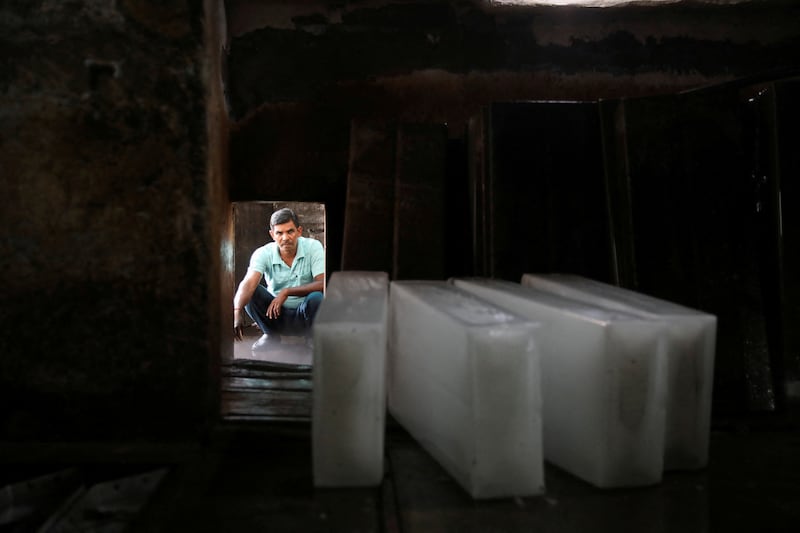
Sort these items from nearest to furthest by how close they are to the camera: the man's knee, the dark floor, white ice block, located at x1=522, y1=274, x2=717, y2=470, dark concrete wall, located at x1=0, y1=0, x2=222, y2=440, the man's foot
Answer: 1. the dark floor
2. white ice block, located at x1=522, y1=274, x2=717, y2=470
3. dark concrete wall, located at x1=0, y1=0, x2=222, y2=440
4. the man's foot
5. the man's knee

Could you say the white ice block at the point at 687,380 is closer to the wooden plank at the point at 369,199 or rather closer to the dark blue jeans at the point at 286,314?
the wooden plank at the point at 369,199

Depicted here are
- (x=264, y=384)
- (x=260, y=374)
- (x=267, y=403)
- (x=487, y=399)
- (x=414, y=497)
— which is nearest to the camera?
(x=487, y=399)

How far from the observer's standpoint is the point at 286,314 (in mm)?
5453

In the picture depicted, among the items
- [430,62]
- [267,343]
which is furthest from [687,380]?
[267,343]

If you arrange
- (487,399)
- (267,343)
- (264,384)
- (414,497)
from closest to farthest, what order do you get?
(487,399) < (414,497) < (264,384) < (267,343)

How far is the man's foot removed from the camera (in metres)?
5.14

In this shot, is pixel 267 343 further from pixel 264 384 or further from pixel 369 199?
pixel 369 199

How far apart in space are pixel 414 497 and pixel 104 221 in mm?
1349

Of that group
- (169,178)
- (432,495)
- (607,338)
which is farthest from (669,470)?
(169,178)

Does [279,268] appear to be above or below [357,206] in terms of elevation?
below

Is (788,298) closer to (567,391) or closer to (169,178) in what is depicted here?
(567,391)

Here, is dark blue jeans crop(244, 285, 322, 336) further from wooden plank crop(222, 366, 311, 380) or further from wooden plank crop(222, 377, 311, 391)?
wooden plank crop(222, 377, 311, 391)

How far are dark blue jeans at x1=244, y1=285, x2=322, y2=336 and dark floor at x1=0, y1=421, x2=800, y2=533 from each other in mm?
3418

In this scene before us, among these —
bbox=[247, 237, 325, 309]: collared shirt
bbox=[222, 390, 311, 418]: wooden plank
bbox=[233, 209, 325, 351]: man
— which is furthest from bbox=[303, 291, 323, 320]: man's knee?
bbox=[222, 390, 311, 418]: wooden plank
